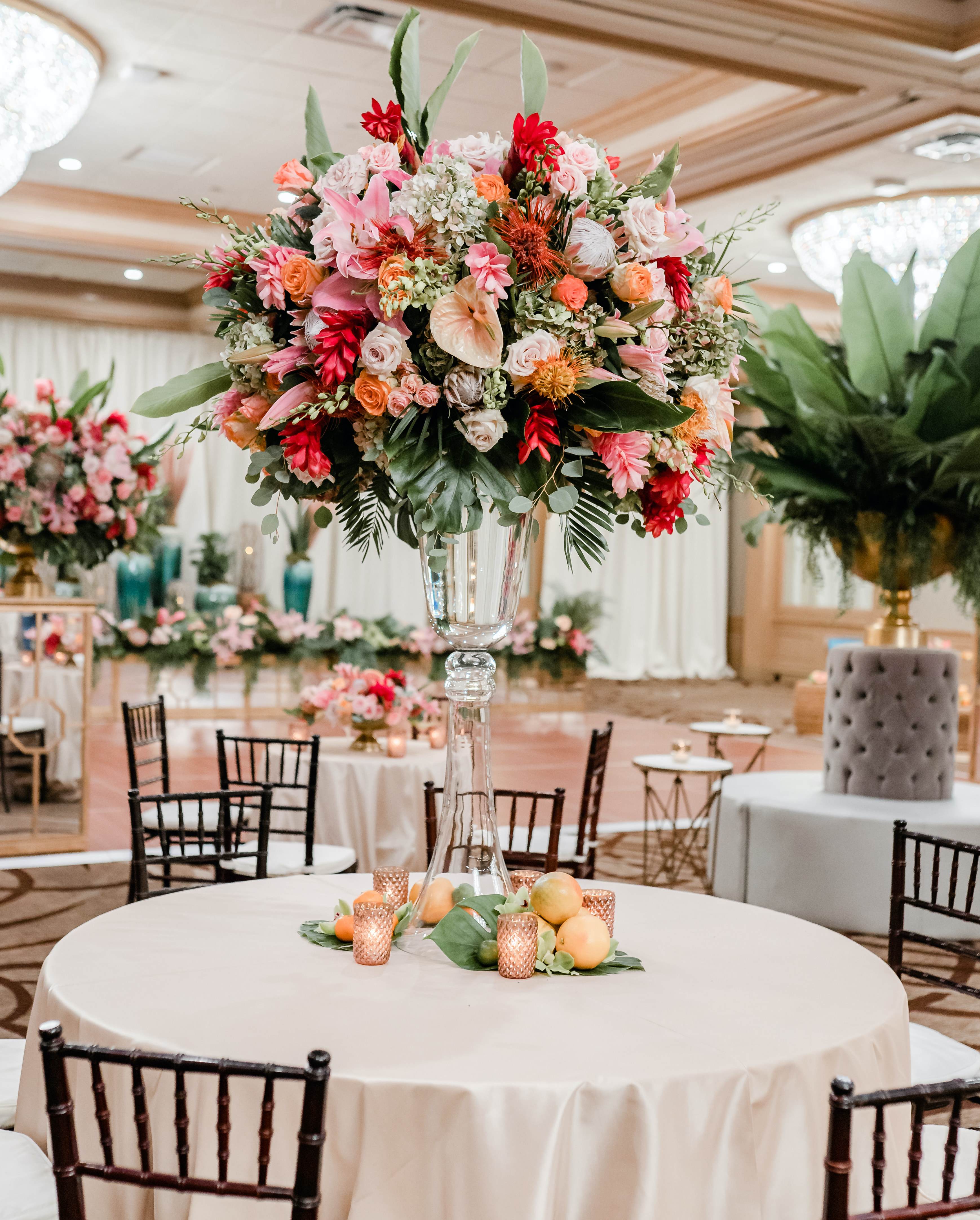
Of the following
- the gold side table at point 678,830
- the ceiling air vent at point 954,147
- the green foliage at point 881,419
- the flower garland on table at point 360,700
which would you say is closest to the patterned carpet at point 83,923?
the gold side table at point 678,830

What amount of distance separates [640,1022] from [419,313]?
103 centimetres

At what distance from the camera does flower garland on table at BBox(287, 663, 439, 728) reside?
5.16 meters

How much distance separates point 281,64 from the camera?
6.79 meters

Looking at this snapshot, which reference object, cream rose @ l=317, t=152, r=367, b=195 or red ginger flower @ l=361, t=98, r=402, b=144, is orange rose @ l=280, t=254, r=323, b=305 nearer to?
cream rose @ l=317, t=152, r=367, b=195

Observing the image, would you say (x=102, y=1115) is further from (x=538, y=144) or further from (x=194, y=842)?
(x=194, y=842)

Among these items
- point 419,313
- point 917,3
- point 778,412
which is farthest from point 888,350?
point 419,313

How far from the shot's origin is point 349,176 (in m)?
1.86

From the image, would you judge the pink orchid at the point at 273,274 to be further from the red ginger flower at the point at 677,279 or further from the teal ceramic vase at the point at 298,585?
the teal ceramic vase at the point at 298,585

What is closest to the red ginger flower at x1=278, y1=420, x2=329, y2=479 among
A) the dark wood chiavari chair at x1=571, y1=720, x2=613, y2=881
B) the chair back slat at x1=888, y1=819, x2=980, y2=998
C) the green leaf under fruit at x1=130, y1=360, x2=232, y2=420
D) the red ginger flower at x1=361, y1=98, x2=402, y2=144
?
the green leaf under fruit at x1=130, y1=360, x2=232, y2=420

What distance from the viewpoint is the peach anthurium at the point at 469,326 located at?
1.75 metres

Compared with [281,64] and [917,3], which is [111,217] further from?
[917,3]

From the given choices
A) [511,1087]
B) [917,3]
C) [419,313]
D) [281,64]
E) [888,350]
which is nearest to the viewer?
[511,1087]

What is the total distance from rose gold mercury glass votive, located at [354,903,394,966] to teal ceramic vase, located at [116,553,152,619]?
9.54m

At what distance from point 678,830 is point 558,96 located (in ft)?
13.6
